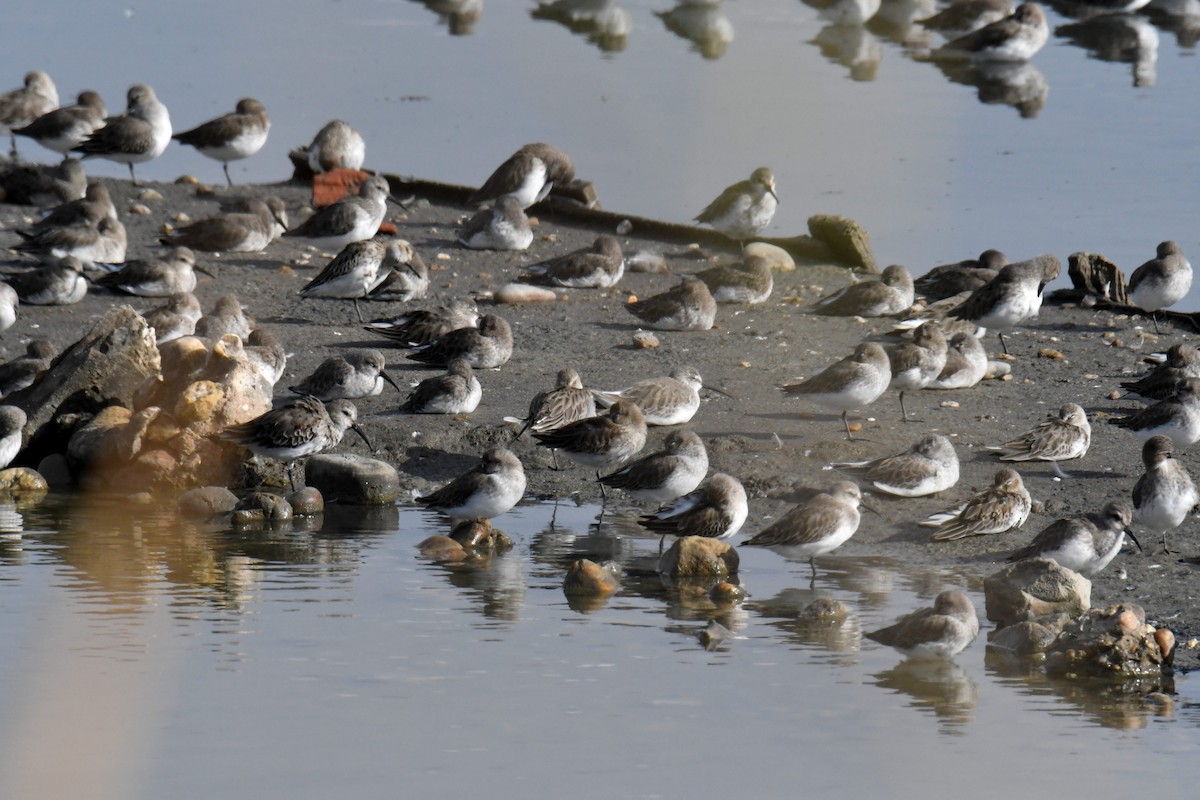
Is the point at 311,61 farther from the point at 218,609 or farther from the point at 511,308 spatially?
the point at 218,609

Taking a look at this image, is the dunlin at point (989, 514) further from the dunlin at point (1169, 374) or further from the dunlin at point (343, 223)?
the dunlin at point (343, 223)

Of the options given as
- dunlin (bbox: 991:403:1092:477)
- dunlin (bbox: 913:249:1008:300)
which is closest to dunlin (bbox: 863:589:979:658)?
dunlin (bbox: 991:403:1092:477)

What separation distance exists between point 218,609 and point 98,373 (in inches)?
154

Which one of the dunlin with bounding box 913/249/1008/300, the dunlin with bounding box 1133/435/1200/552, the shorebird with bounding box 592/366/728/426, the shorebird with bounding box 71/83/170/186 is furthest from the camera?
the shorebird with bounding box 71/83/170/186

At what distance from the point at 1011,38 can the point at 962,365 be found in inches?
735

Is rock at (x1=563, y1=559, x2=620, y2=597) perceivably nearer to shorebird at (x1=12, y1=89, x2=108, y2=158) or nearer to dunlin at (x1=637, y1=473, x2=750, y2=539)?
dunlin at (x1=637, y1=473, x2=750, y2=539)

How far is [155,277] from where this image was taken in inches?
637

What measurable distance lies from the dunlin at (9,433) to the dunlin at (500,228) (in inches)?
291

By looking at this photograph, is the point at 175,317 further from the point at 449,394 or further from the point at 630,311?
the point at 630,311

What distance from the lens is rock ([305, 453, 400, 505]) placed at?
11359 millimetres

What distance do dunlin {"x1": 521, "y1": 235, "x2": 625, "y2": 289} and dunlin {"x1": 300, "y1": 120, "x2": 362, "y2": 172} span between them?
4.57m

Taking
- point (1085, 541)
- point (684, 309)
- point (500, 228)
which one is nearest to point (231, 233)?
Result: point (500, 228)

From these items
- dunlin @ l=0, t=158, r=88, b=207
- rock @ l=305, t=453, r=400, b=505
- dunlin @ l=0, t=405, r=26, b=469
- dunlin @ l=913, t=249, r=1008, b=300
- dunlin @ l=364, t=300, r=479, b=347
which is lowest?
rock @ l=305, t=453, r=400, b=505

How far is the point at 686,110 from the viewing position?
2645 centimetres
